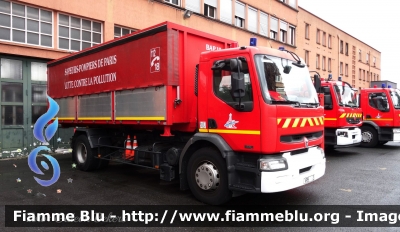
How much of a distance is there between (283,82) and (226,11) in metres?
15.1

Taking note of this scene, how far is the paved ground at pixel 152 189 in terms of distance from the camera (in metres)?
5.51

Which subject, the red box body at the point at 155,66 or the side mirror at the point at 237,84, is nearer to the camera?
the side mirror at the point at 237,84

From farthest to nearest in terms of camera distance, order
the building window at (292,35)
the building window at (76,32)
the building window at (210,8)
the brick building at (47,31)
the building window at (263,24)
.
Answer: the building window at (292,35)
the building window at (263,24)
the building window at (210,8)
the building window at (76,32)
the brick building at (47,31)

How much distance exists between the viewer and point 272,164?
14.7 ft

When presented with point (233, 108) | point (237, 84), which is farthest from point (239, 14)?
point (237, 84)

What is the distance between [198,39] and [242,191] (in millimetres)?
2986

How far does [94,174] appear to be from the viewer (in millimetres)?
7902

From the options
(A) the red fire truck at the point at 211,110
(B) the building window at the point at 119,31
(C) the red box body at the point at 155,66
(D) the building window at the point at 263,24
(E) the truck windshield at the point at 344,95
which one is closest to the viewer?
(A) the red fire truck at the point at 211,110

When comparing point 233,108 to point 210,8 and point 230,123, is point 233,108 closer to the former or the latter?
point 230,123

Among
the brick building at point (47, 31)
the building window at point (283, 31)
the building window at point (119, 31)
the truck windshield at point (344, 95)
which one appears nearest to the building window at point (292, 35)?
the building window at point (283, 31)

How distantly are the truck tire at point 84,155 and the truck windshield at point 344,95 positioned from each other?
26.9ft

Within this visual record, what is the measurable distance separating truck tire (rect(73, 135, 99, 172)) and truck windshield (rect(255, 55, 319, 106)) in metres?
5.23

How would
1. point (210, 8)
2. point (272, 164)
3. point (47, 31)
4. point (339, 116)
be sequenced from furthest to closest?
point (210, 8), point (47, 31), point (339, 116), point (272, 164)

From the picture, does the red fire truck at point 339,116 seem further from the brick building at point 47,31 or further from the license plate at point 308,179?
the license plate at point 308,179
